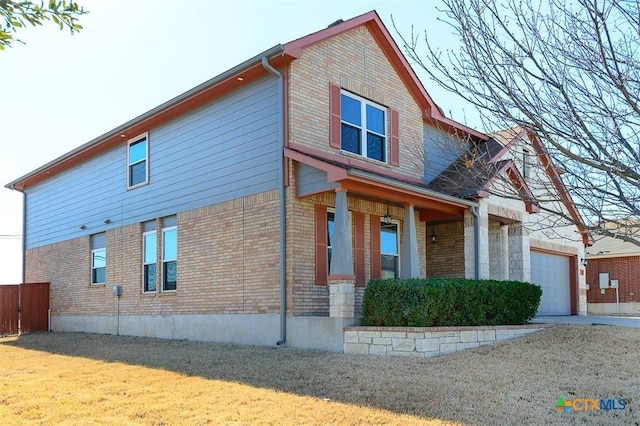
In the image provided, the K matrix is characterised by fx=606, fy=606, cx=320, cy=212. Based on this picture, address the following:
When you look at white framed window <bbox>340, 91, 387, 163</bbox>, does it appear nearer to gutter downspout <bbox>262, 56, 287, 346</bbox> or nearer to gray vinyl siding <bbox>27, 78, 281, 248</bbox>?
gutter downspout <bbox>262, 56, 287, 346</bbox>

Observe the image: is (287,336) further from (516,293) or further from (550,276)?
(550,276)

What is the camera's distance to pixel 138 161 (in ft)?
57.0

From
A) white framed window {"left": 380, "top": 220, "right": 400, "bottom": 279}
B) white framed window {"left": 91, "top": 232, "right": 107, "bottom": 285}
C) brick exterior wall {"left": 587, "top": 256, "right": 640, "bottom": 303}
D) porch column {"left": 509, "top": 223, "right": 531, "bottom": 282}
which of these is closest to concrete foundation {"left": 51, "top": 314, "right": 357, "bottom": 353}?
white framed window {"left": 91, "top": 232, "right": 107, "bottom": 285}

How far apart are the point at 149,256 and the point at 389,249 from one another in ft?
21.8

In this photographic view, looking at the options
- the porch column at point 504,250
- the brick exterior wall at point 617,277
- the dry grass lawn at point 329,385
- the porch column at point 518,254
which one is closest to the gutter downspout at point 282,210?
the dry grass lawn at point 329,385

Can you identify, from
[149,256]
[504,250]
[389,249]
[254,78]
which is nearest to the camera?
[254,78]

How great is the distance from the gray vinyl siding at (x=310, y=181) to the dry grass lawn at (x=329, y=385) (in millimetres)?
3171

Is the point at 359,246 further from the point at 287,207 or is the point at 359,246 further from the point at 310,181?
the point at 310,181

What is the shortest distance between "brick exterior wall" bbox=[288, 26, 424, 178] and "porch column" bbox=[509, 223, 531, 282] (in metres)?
3.32

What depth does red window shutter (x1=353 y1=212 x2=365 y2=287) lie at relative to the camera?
Answer: 1384cm

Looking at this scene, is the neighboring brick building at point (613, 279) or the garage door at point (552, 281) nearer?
the garage door at point (552, 281)

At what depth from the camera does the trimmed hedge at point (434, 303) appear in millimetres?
10609

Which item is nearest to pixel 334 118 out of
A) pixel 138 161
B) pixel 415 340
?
pixel 415 340

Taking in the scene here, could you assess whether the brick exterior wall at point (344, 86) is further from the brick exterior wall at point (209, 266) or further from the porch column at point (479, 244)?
the porch column at point (479, 244)
